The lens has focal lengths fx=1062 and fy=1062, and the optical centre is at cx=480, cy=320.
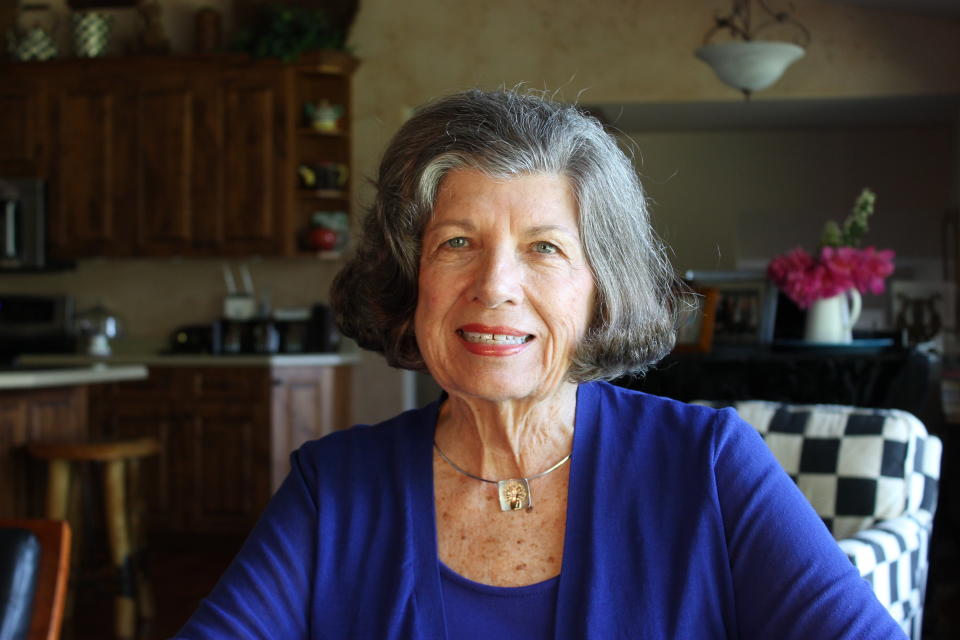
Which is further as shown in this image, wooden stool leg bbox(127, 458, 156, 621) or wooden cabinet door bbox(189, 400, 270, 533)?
wooden cabinet door bbox(189, 400, 270, 533)

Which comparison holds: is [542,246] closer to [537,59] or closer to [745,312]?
[745,312]

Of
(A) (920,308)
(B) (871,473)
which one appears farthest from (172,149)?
(B) (871,473)

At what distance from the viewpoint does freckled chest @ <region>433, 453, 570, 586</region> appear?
1.20 m

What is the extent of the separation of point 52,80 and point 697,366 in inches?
171

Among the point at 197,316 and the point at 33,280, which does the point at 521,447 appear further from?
the point at 33,280

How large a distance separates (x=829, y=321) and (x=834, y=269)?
0.51ft

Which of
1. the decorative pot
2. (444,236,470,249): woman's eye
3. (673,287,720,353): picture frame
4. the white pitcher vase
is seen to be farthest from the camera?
the decorative pot

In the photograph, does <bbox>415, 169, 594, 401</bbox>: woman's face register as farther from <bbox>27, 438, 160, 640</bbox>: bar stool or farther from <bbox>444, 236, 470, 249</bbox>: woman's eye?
<bbox>27, 438, 160, 640</bbox>: bar stool

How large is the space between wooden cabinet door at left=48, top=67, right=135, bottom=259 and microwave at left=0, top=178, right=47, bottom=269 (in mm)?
98

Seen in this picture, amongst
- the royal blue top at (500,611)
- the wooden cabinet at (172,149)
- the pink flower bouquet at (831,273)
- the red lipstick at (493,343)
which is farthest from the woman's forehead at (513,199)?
the wooden cabinet at (172,149)

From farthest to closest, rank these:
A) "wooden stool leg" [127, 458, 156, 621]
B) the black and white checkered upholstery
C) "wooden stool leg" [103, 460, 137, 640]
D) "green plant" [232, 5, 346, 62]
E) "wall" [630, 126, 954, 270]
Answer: "wall" [630, 126, 954, 270] → "green plant" [232, 5, 346, 62] → "wooden stool leg" [127, 458, 156, 621] → "wooden stool leg" [103, 460, 137, 640] → the black and white checkered upholstery

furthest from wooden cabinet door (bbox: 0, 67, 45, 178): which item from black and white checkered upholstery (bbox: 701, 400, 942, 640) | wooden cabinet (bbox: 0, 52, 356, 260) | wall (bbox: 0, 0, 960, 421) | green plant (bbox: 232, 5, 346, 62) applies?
black and white checkered upholstery (bbox: 701, 400, 942, 640)

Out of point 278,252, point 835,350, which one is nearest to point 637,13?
point 278,252

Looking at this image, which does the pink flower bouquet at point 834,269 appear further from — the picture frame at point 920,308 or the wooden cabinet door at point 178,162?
the wooden cabinet door at point 178,162
